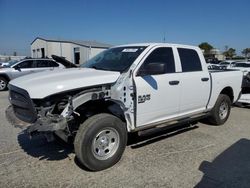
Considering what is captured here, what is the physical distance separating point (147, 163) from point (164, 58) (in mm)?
2025

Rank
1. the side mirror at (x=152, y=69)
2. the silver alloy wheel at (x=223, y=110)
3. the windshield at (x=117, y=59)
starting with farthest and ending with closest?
the silver alloy wheel at (x=223, y=110) → the windshield at (x=117, y=59) → the side mirror at (x=152, y=69)

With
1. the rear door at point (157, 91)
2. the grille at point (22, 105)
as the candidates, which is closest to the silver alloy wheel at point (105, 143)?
the rear door at point (157, 91)

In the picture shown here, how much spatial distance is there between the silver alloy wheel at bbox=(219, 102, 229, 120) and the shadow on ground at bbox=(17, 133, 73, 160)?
390 centimetres

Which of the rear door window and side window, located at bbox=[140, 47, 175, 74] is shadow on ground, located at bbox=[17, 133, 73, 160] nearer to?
side window, located at bbox=[140, 47, 175, 74]

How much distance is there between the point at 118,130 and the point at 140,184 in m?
0.92

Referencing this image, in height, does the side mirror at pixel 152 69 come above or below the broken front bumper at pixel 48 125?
above

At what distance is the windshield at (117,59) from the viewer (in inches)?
180

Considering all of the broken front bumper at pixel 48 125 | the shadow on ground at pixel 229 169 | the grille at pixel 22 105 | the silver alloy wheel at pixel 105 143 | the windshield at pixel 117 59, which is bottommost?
the shadow on ground at pixel 229 169

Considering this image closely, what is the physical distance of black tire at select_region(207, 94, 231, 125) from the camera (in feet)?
20.9

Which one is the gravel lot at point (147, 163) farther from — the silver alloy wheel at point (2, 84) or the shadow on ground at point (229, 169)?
the silver alloy wheel at point (2, 84)

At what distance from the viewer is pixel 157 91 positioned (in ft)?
15.1

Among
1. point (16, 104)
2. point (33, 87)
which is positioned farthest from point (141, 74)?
point (16, 104)

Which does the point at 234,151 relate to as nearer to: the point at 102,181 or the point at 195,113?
the point at 195,113

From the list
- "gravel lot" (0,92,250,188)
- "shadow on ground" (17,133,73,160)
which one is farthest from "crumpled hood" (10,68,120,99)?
"shadow on ground" (17,133,73,160)
